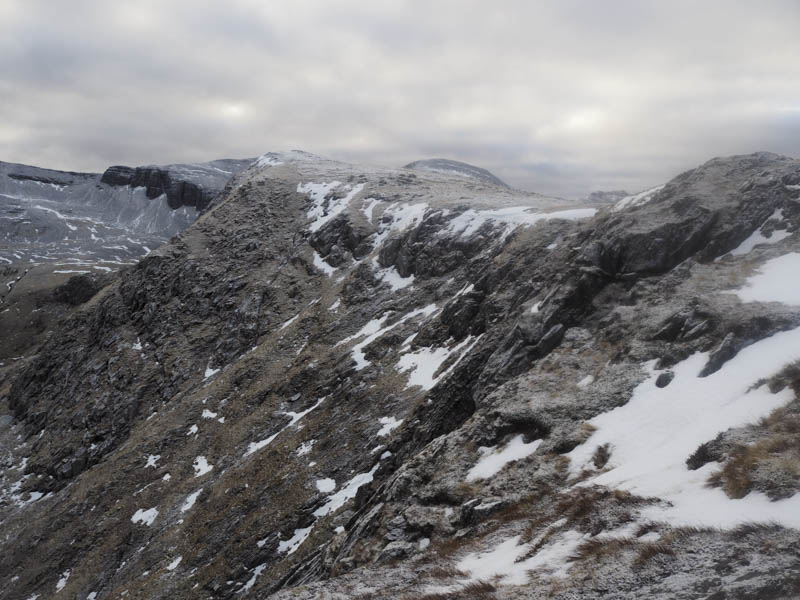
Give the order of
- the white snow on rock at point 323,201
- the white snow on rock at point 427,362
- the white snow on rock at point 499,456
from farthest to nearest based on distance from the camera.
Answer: the white snow on rock at point 323,201
the white snow on rock at point 427,362
the white snow on rock at point 499,456

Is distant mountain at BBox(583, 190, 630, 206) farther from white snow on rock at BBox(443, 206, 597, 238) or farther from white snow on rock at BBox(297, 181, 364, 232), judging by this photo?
white snow on rock at BBox(297, 181, 364, 232)

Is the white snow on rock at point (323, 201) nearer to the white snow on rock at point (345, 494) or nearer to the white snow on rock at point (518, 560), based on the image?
the white snow on rock at point (345, 494)

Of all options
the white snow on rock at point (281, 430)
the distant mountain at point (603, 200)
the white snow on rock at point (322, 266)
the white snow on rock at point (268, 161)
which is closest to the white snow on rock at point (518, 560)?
the white snow on rock at point (281, 430)

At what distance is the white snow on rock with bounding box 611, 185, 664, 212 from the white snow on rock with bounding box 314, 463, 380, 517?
22.6 meters

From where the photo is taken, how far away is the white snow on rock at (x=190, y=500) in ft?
111

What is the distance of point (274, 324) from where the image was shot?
181 feet

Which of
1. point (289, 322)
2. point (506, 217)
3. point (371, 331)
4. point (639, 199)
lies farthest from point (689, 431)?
point (289, 322)

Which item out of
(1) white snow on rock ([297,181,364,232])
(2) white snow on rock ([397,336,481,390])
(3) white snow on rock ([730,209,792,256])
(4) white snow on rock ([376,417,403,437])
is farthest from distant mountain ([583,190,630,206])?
(1) white snow on rock ([297,181,364,232])

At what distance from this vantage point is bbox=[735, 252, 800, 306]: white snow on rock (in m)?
16.8

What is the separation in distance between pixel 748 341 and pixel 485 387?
1099 centimetres

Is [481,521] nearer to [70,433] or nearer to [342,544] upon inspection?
[342,544]

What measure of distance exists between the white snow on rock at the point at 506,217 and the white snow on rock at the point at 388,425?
71.0 feet

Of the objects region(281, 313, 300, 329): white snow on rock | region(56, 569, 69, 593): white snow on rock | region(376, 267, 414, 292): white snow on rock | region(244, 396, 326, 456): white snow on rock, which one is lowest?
region(56, 569, 69, 593): white snow on rock

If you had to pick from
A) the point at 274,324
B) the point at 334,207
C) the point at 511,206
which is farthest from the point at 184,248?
the point at 511,206
